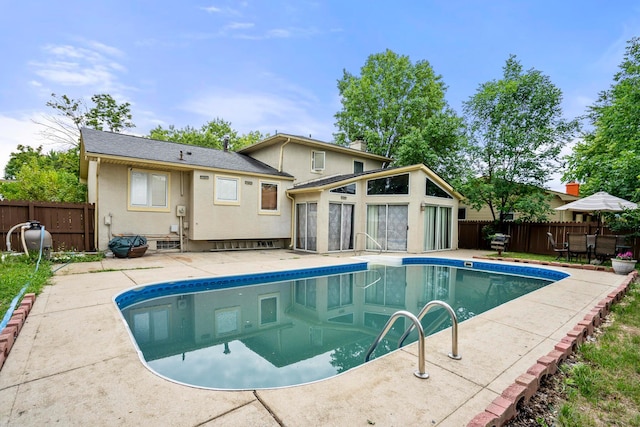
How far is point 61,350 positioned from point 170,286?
11.4ft

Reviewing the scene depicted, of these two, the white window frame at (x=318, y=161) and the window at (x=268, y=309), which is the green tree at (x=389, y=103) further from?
the window at (x=268, y=309)

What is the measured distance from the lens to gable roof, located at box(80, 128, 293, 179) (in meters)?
10.3

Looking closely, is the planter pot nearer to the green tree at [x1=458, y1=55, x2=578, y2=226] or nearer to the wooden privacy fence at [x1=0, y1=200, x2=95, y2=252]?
the green tree at [x1=458, y1=55, x2=578, y2=226]

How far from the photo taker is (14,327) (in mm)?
3709

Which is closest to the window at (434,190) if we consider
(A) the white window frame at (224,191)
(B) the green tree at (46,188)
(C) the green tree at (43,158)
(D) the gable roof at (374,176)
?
(D) the gable roof at (374,176)

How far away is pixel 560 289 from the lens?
679cm

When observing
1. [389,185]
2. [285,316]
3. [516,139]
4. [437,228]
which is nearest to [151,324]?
[285,316]

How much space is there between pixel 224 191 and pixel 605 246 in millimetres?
13471

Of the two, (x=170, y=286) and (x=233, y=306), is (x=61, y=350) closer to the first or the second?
(x=233, y=306)

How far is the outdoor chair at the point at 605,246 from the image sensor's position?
989 centimetres

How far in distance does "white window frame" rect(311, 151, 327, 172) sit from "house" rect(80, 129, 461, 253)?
51 millimetres

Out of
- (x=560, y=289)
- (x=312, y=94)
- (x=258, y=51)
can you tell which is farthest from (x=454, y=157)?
(x=560, y=289)

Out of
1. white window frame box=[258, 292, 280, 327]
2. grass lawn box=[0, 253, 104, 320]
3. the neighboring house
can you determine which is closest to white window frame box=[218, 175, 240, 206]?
grass lawn box=[0, 253, 104, 320]

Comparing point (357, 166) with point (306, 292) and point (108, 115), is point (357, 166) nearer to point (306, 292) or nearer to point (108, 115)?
point (306, 292)
